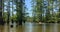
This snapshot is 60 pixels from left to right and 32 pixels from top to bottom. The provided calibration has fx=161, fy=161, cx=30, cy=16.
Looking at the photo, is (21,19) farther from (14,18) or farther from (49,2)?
(49,2)

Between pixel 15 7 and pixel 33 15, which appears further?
pixel 33 15

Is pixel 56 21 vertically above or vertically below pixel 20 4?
below

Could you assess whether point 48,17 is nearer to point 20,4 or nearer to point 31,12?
point 31,12

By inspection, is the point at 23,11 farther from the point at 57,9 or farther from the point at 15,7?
the point at 57,9

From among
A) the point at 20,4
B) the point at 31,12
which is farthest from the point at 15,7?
the point at 31,12

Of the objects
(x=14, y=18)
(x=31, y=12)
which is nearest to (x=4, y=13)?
(x=14, y=18)

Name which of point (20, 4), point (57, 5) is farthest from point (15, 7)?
point (57, 5)

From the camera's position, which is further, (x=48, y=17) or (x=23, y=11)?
(x=48, y=17)

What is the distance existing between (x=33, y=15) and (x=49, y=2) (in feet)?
10.8

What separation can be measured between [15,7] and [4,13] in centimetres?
155

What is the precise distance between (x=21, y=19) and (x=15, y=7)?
72.2 inches

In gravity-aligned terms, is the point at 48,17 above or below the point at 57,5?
below

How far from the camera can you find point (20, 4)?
64.9 ft

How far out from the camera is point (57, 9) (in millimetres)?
23906
